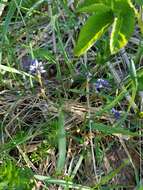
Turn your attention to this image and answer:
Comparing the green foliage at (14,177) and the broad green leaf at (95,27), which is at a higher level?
the broad green leaf at (95,27)

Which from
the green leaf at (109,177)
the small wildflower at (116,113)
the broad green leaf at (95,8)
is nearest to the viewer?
the broad green leaf at (95,8)

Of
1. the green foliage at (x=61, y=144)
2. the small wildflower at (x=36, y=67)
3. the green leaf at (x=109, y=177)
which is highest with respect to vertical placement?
the small wildflower at (x=36, y=67)

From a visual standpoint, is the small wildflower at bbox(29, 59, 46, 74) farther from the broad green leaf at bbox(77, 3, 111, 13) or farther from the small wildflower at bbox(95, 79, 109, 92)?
the broad green leaf at bbox(77, 3, 111, 13)

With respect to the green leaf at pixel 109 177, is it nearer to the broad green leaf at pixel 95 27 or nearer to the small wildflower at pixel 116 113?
the small wildflower at pixel 116 113

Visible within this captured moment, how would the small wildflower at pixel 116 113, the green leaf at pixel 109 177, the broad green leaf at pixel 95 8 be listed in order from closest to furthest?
the broad green leaf at pixel 95 8 < the green leaf at pixel 109 177 < the small wildflower at pixel 116 113

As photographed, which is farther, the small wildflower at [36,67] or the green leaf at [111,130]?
the small wildflower at [36,67]

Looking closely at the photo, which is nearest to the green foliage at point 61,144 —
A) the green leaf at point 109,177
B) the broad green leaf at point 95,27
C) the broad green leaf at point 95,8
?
the green leaf at point 109,177

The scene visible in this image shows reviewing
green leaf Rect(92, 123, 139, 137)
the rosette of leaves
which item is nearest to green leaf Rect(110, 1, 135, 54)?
the rosette of leaves

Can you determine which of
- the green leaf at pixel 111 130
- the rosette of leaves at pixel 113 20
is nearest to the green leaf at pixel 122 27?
the rosette of leaves at pixel 113 20
